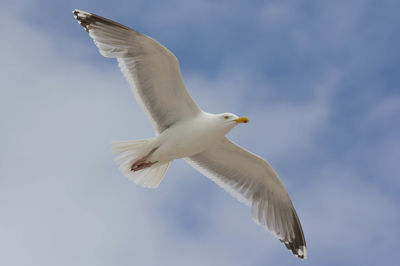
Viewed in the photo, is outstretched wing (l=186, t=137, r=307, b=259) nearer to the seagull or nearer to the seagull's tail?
the seagull

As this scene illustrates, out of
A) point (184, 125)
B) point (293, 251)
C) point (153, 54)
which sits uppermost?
point (153, 54)

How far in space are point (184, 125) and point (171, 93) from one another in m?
0.40

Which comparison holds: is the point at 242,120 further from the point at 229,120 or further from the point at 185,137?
the point at 185,137

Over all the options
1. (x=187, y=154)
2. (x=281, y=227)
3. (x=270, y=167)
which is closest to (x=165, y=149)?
(x=187, y=154)

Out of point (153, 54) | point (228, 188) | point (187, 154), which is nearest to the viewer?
point (153, 54)

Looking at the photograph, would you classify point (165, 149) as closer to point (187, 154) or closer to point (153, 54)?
point (187, 154)

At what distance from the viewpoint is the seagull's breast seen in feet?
23.7

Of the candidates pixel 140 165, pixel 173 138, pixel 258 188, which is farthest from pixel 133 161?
pixel 258 188

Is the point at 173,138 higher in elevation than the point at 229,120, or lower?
lower

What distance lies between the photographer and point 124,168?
757cm

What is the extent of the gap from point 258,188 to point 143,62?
7.63 feet

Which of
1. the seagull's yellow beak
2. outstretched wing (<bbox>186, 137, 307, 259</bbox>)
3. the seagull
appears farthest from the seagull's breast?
outstretched wing (<bbox>186, 137, 307, 259</bbox>)

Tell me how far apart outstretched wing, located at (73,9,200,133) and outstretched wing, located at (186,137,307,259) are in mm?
926

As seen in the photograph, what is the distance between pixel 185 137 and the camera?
23.8 feet
